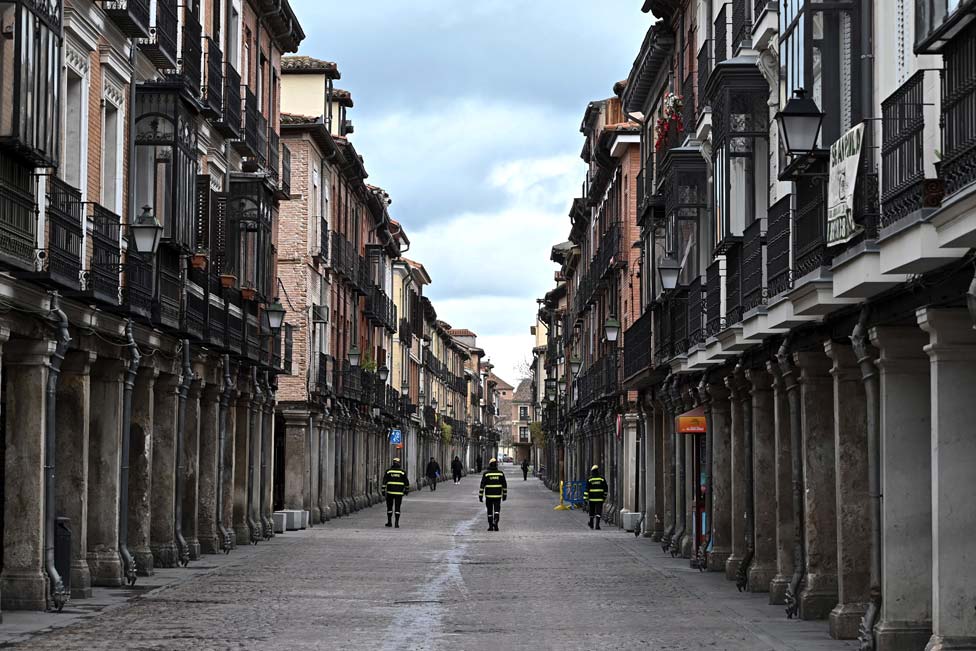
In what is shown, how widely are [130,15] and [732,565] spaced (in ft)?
36.9

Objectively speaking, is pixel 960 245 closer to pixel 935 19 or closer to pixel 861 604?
pixel 935 19

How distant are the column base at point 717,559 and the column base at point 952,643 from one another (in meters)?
12.8

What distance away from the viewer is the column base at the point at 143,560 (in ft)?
78.2

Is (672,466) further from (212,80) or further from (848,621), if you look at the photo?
(848,621)

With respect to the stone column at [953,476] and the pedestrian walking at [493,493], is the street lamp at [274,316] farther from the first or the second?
the stone column at [953,476]

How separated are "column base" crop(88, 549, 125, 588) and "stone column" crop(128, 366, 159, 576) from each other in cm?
178

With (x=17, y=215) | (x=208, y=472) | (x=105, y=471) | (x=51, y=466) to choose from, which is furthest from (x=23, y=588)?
(x=208, y=472)

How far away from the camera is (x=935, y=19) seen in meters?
11.4

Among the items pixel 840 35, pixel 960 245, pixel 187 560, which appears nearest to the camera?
pixel 960 245

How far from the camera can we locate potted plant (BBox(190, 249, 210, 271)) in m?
26.4

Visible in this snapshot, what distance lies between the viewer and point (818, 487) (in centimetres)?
1841

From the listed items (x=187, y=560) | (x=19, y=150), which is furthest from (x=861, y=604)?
(x=187, y=560)

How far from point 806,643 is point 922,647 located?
158 cm

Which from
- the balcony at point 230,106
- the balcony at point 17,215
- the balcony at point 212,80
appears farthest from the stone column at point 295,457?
the balcony at point 17,215
